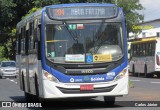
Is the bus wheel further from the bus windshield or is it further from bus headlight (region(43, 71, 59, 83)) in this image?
bus headlight (region(43, 71, 59, 83))

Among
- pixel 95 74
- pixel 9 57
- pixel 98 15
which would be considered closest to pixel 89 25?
pixel 98 15

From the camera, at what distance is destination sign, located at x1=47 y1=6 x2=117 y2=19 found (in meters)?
16.0

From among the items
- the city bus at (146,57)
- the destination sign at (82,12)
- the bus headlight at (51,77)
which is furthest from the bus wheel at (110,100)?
the city bus at (146,57)

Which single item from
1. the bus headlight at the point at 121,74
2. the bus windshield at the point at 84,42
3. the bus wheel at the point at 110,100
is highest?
the bus windshield at the point at 84,42

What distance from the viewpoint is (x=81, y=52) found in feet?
52.2

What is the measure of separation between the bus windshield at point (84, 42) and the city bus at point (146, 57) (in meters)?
26.5

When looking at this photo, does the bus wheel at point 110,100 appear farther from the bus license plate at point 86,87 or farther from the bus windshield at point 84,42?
the bus windshield at point 84,42

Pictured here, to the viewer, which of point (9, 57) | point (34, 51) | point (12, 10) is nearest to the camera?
point (34, 51)

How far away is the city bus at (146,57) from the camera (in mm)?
42594

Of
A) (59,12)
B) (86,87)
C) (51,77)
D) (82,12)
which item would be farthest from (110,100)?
(59,12)

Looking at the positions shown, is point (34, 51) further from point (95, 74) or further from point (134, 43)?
point (134, 43)

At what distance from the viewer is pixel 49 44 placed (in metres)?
15.9

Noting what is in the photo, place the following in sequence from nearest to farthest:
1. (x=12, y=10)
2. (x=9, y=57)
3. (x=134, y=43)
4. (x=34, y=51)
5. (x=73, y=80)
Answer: (x=73, y=80) → (x=34, y=51) → (x=134, y=43) → (x=12, y=10) → (x=9, y=57)

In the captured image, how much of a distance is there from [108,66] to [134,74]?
34.0 meters
